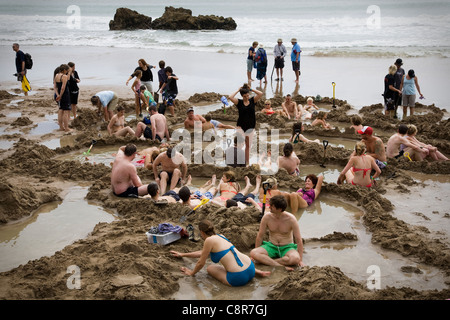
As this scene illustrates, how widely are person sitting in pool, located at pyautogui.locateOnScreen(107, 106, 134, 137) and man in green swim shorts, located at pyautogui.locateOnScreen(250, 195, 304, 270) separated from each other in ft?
21.9

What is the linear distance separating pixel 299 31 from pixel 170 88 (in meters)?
36.5

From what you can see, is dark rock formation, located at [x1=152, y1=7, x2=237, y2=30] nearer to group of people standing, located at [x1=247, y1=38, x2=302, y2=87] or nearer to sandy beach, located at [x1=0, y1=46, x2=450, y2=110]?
sandy beach, located at [x1=0, y1=46, x2=450, y2=110]

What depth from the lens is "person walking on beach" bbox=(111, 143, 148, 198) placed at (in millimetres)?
8648

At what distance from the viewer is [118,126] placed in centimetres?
1254

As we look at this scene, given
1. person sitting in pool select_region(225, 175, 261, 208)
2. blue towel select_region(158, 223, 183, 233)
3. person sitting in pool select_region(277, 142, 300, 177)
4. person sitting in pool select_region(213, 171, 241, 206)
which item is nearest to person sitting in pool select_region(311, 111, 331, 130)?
person sitting in pool select_region(277, 142, 300, 177)

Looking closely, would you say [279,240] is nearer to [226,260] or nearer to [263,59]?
[226,260]

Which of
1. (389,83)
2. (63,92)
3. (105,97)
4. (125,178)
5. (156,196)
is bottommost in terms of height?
(156,196)

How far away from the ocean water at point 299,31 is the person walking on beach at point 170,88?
15893 millimetres

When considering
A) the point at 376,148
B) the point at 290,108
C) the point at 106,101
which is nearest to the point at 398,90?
the point at 290,108

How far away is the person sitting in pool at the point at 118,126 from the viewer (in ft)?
39.9

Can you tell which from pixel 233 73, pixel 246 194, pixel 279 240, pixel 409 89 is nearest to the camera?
pixel 279 240

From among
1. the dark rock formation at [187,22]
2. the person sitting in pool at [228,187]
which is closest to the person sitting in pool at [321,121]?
the person sitting in pool at [228,187]

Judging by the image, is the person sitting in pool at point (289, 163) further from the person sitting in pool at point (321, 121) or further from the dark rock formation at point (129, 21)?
the dark rock formation at point (129, 21)

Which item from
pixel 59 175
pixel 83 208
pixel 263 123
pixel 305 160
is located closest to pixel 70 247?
pixel 83 208
